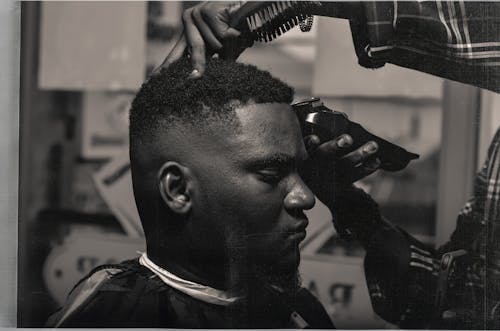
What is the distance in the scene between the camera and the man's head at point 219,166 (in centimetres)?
387

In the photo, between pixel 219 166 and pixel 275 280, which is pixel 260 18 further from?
pixel 275 280

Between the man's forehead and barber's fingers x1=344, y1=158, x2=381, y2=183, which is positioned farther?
barber's fingers x1=344, y1=158, x2=381, y2=183

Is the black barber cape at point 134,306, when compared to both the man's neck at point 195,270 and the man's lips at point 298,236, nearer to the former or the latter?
the man's neck at point 195,270

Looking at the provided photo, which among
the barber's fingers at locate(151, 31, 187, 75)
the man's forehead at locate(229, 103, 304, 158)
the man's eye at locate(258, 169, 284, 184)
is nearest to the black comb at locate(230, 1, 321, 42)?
the barber's fingers at locate(151, 31, 187, 75)

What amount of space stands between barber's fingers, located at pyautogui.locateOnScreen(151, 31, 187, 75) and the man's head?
0.03 metres

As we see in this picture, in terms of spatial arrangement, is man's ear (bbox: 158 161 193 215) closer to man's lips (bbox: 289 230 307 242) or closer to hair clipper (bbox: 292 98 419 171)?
man's lips (bbox: 289 230 307 242)

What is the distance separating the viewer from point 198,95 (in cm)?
390

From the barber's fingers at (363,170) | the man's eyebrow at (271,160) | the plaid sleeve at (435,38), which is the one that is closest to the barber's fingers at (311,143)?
the man's eyebrow at (271,160)

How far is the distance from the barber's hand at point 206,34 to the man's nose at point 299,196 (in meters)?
0.72

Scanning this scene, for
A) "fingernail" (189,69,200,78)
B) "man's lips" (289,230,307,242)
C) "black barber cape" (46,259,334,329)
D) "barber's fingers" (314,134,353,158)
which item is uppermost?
"fingernail" (189,69,200,78)

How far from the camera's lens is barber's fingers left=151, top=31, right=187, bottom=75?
3980 mm

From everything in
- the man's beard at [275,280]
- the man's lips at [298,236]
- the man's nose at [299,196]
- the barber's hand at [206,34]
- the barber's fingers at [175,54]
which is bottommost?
the man's beard at [275,280]

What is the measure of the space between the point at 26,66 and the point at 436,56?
212 cm

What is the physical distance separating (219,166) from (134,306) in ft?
2.75
